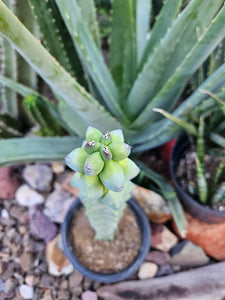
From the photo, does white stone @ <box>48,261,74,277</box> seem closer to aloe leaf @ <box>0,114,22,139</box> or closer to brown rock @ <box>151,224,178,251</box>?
brown rock @ <box>151,224,178,251</box>

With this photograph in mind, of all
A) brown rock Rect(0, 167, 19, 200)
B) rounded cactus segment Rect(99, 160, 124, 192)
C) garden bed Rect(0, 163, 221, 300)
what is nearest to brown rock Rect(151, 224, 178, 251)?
garden bed Rect(0, 163, 221, 300)

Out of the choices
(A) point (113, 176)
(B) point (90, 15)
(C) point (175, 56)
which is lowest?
(A) point (113, 176)

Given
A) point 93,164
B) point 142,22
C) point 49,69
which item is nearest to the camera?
point 93,164

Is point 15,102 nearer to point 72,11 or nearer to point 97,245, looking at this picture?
point 72,11

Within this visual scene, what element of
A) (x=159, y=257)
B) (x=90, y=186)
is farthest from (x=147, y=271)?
(x=90, y=186)

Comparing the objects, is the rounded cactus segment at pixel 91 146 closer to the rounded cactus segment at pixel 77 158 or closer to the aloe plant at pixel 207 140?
the rounded cactus segment at pixel 77 158

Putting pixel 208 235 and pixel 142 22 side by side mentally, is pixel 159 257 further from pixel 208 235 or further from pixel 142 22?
pixel 142 22

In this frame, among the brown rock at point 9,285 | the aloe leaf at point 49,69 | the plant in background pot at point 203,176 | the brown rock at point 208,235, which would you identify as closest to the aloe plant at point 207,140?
the plant in background pot at point 203,176

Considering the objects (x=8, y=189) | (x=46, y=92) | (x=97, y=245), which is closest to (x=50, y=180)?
(x=8, y=189)
